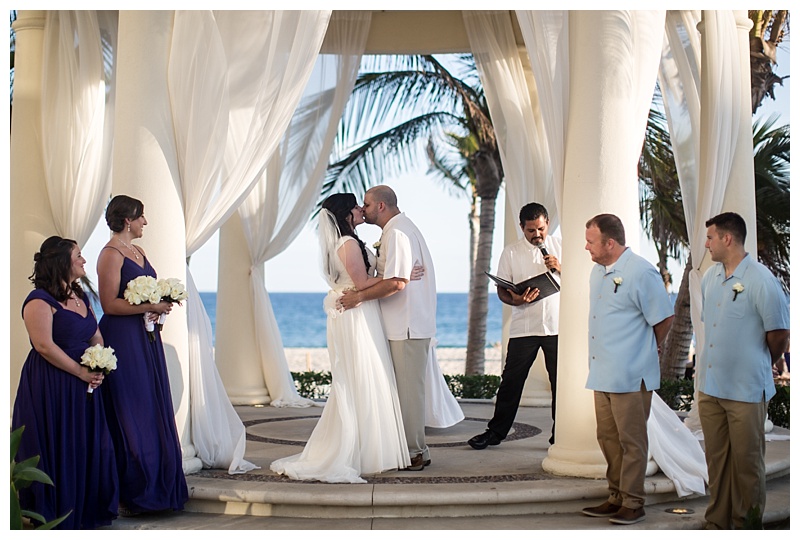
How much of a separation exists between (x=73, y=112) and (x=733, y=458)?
21.0 ft

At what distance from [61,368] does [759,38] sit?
415 inches

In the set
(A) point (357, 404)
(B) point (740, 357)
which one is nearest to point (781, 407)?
(B) point (740, 357)

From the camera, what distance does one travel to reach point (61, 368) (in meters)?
5.11

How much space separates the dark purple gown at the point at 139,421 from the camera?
542 cm

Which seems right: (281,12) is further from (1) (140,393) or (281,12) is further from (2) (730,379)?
(2) (730,379)

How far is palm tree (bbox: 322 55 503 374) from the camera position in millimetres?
16172

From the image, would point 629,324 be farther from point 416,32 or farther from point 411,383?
point 416,32

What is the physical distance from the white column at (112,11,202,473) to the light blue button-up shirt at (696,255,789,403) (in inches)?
133

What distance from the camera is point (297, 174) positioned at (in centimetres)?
1012

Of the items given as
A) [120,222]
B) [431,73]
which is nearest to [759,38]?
[431,73]

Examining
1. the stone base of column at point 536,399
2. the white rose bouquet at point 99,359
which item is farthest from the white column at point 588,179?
the stone base of column at point 536,399

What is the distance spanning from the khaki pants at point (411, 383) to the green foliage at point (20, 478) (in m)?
2.34

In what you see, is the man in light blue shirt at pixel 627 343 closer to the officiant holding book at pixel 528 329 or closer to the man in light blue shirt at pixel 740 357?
the man in light blue shirt at pixel 740 357

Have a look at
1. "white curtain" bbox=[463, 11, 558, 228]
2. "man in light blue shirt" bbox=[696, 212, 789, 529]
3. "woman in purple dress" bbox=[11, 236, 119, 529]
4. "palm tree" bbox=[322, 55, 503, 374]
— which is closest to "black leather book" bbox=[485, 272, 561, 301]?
"man in light blue shirt" bbox=[696, 212, 789, 529]
